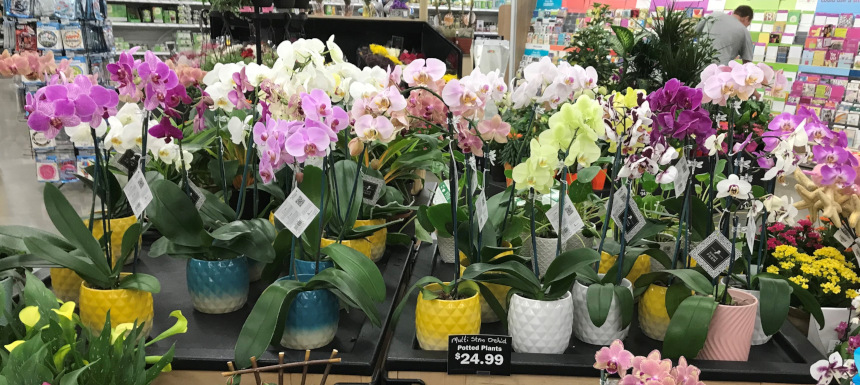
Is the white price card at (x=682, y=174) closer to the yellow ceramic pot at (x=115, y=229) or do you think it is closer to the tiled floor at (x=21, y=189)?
the yellow ceramic pot at (x=115, y=229)

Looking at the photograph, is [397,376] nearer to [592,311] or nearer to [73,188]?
[592,311]

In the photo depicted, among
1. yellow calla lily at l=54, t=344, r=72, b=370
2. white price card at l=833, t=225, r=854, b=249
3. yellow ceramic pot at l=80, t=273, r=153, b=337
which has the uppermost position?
white price card at l=833, t=225, r=854, b=249

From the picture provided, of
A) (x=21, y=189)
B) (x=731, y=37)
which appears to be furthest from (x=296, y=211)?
(x=731, y=37)

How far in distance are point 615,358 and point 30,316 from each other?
1.01 metres

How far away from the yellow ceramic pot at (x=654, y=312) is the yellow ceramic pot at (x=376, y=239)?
73 cm

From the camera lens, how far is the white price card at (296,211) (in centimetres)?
128

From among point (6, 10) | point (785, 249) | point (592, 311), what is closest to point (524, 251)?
point (592, 311)

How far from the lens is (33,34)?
5.27m

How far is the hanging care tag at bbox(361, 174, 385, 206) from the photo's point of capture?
1703 mm

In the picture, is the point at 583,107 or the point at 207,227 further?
the point at 207,227

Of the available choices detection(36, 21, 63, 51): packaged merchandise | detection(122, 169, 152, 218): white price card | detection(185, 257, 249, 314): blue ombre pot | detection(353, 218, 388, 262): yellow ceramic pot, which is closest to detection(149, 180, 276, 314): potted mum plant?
detection(185, 257, 249, 314): blue ombre pot

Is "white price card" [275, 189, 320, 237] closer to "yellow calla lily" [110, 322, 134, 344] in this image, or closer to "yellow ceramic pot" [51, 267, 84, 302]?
"yellow calla lily" [110, 322, 134, 344]

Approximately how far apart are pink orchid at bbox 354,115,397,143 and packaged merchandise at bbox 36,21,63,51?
4932 millimetres

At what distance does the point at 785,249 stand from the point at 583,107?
2.83 ft
